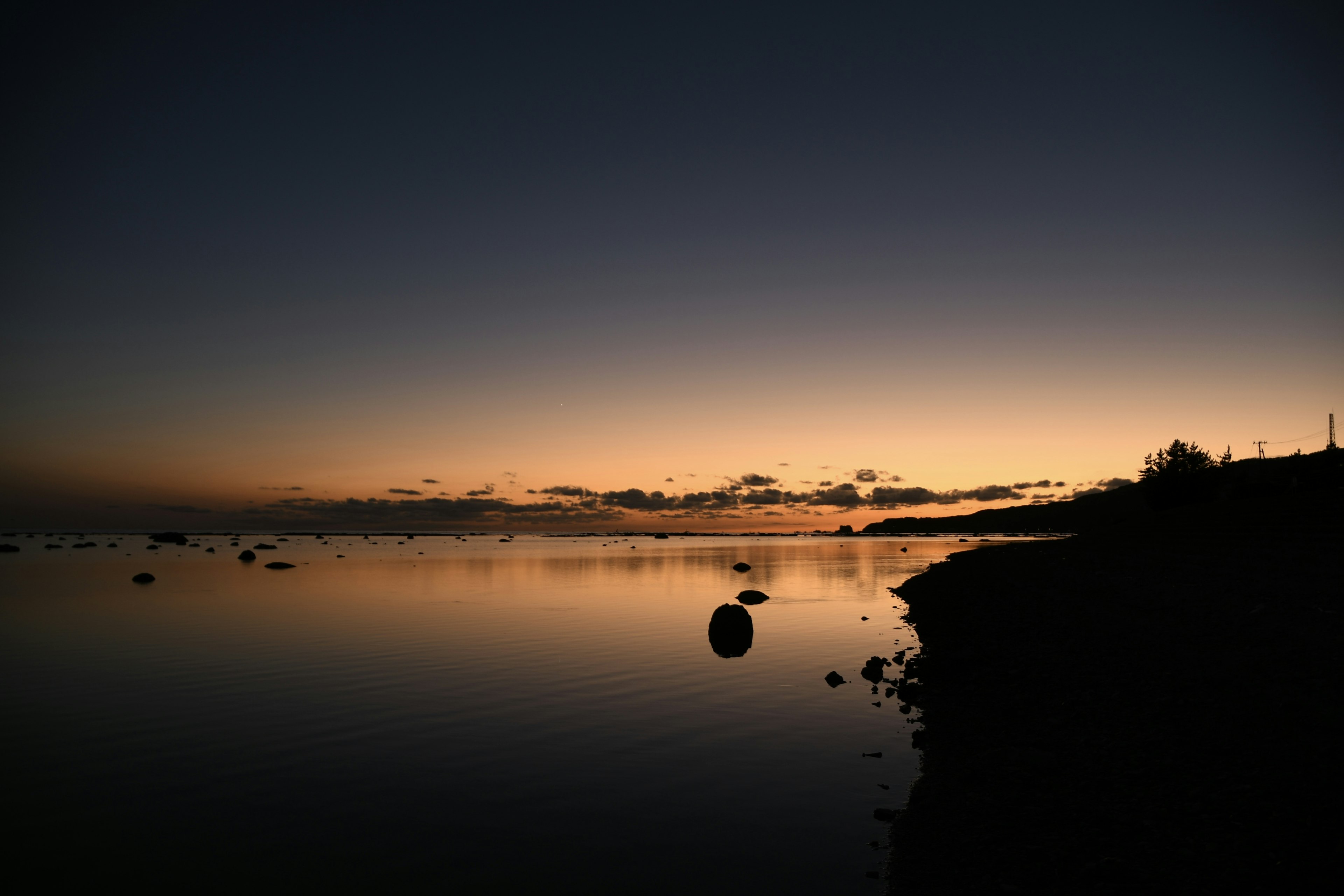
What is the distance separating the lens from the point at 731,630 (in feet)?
108

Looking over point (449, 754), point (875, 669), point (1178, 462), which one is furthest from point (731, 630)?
point (1178, 462)

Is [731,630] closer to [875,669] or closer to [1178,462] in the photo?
[875,669]

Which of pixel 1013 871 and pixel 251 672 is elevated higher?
pixel 1013 871

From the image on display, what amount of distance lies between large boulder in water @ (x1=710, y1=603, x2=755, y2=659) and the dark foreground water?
0.94 m

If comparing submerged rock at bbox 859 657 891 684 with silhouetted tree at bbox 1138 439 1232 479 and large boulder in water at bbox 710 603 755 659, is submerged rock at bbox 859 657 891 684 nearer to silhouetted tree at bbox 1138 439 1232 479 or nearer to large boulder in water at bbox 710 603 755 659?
large boulder in water at bbox 710 603 755 659

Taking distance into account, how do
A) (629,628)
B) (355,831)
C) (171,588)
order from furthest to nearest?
(171,588) → (629,628) → (355,831)

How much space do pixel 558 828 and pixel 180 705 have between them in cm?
1604

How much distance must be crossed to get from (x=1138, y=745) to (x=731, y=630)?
20.5 m

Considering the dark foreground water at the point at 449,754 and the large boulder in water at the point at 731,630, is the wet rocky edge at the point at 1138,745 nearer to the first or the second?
the dark foreground water at the point at 449,754

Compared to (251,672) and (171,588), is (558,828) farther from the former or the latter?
(171,588)

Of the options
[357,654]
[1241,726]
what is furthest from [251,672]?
[1241,726]

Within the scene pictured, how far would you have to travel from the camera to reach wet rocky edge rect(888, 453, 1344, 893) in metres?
9.34

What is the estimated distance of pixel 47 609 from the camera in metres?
45.9

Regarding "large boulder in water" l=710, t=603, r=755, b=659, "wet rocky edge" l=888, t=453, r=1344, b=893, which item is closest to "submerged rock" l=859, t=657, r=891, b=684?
"wet rocky edge" l=888, t=453, r=1344, b=893
